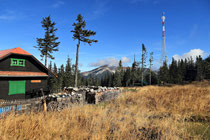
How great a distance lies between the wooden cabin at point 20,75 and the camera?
12906 mm

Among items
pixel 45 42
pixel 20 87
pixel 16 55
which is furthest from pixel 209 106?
pixel 45 42

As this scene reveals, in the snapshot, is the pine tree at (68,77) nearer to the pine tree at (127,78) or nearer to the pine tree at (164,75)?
the pine tree at (127,78)

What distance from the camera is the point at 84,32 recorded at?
70.4 feet

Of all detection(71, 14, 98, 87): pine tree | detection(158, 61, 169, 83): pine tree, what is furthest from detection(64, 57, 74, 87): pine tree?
detection(158, 61, 169, 83): pine tree

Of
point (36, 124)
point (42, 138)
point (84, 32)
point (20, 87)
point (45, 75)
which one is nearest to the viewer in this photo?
point (42, 138)

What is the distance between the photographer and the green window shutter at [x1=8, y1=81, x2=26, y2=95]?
13312mm

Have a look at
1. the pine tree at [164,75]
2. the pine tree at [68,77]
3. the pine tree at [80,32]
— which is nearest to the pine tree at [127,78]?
the pine tree at [164,75]

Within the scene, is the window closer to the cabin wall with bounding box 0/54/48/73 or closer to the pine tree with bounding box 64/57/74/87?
the cabin wall with bounding box 0/54/48/73

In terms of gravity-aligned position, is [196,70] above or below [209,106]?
above

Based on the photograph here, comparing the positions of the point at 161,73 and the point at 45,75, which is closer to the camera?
the point at 45,75

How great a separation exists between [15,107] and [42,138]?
6.53 metres

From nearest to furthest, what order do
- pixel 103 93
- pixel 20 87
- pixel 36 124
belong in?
pixel 36 124 → pixel 103 93 → pixel 20 87

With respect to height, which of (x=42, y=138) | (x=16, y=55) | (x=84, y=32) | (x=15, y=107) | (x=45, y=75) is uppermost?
(x=84, y=32)

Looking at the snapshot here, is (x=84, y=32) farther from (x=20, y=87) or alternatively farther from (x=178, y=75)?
(x=178, y=75)
